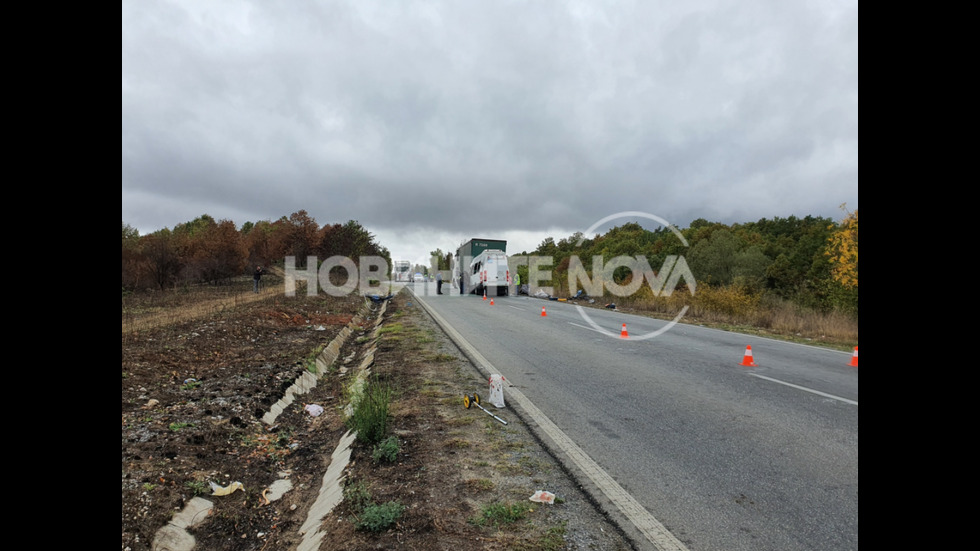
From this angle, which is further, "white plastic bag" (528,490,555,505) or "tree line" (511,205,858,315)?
"tree line" (511,205,858,315)

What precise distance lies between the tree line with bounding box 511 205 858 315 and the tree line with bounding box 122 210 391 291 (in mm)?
17665

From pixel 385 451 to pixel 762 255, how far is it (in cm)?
3271

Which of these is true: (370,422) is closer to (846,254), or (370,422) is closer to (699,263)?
(846,254)

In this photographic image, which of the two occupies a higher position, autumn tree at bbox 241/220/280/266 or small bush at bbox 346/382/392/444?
autumn tree at bbox 241/220/280/266

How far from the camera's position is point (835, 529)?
303cm

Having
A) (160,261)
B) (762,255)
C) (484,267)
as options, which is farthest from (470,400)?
(762,255)

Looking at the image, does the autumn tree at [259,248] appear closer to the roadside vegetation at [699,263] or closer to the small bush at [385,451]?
the roadside vegetation at [699,263]

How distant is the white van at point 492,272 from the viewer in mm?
30172

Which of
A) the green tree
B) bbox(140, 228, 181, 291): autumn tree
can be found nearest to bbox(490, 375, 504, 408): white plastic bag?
the green tree

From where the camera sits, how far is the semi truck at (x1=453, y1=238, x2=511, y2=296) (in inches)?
1191

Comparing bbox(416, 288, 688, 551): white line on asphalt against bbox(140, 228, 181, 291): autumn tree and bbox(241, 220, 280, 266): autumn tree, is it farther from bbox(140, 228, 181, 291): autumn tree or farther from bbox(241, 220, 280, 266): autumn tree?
bbox(241, 220, 280, 266): autumn tree
